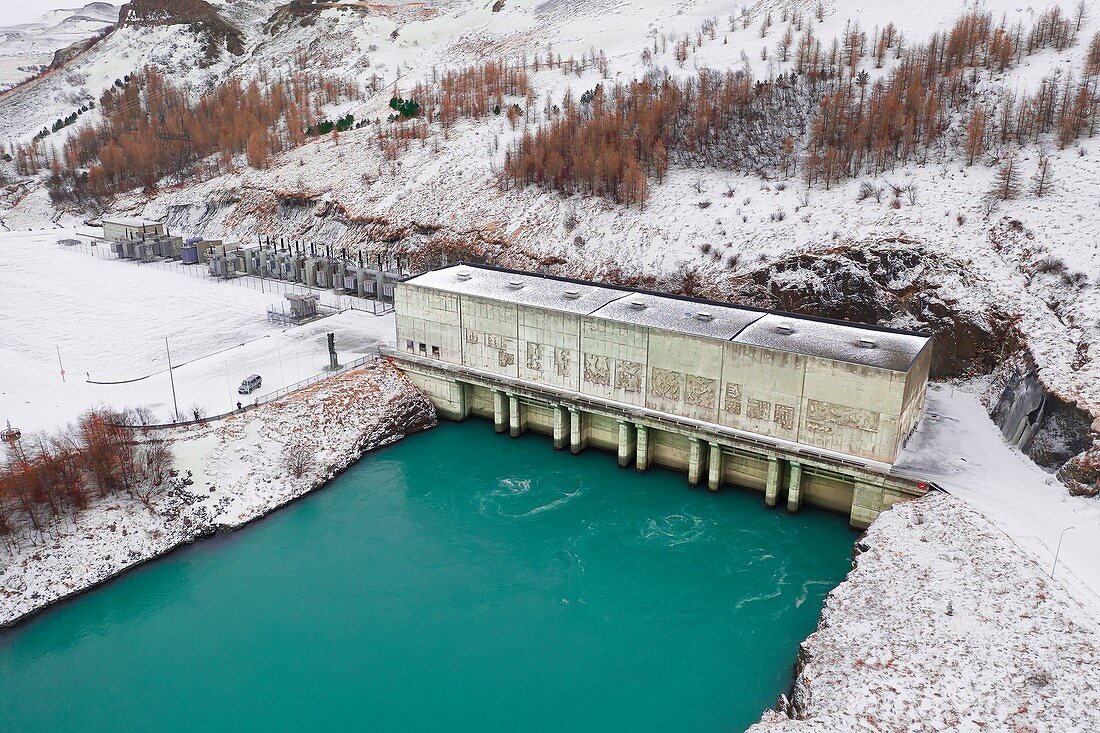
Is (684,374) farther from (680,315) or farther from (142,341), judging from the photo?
(142,341)

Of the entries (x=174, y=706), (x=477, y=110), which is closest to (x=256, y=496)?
(x=174, y=706)

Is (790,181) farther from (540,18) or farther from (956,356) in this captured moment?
(540,18)

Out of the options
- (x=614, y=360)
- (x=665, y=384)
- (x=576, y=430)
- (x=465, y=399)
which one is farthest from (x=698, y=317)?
(x=465, y=399)

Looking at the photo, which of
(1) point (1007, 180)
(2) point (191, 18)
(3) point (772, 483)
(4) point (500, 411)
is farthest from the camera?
(2) point (191, 18)

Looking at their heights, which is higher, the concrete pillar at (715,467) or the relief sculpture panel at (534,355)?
the relief sculpture panel at (534,355)

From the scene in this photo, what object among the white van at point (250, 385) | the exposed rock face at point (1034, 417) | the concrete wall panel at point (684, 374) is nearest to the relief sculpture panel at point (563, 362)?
the concrete wall panel at point (684, 374)

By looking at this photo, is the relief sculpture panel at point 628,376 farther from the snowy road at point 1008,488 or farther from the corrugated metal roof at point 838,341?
the snowy road at point 1008,488
